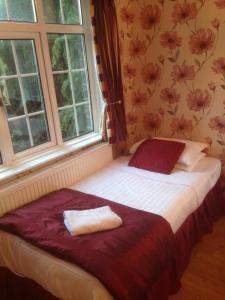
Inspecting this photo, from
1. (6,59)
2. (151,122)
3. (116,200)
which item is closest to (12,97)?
(6,59)

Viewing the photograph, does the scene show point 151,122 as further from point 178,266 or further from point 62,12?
point 178,266

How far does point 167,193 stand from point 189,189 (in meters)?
0.20

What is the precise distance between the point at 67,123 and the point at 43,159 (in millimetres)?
482

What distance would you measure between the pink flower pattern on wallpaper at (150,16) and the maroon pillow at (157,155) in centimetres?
118

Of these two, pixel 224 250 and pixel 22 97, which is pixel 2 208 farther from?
pixel 224 250

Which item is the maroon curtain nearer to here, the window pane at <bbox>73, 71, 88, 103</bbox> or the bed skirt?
the window pane at <bbox>73, 71, 88, 103</bbox>

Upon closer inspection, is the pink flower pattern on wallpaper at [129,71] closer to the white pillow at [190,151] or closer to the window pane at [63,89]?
the window pane at [63,89]

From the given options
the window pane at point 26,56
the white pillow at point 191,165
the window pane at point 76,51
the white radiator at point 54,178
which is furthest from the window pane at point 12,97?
the white pillow at point 191,165

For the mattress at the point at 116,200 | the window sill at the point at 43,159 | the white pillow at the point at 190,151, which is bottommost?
the mattress at the point at 116,200

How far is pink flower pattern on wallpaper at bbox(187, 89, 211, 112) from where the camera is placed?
2.66 metres

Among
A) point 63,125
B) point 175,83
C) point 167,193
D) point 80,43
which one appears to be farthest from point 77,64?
point 167,193

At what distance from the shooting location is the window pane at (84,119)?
2.71 m

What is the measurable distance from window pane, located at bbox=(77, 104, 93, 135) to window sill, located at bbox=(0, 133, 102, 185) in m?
0.08

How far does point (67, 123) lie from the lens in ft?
8.52
